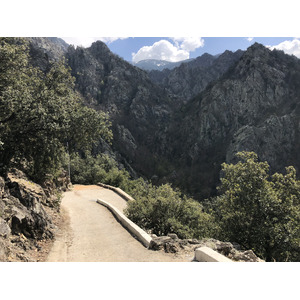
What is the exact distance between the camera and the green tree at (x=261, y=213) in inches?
396

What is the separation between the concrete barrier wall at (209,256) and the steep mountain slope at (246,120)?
79355 millimetres

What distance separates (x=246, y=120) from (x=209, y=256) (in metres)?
94.9

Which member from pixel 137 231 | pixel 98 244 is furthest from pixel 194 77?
pixel 98 244

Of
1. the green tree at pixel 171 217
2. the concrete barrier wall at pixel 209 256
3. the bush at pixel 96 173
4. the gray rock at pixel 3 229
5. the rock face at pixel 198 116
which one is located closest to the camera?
the concrete barrier wall at pixel 209 256

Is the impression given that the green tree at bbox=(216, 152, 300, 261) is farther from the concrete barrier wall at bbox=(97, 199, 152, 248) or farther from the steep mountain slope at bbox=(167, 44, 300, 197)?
the steep mountain slope at bbox=(167, 44, 300, 197)

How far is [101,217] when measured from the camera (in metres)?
14.3

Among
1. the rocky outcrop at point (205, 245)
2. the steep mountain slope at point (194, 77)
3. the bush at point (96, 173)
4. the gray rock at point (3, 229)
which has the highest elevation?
the steep mountain slope at point (194, 77)

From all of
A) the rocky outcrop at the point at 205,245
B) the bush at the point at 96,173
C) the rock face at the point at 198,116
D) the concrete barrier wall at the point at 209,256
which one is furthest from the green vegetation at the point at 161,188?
the rock face at the point at 198,116

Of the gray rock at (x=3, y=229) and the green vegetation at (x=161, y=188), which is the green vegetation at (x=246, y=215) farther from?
the gray rock at (x=3, y=229)

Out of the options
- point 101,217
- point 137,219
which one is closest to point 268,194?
point 137,219

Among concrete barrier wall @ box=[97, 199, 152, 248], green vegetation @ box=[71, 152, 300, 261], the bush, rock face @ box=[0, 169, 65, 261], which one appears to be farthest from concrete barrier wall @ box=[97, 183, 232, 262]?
the bush

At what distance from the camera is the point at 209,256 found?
241 inches

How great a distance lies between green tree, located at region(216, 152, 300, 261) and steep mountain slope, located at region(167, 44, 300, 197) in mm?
72848

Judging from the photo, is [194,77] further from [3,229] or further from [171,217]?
[3,229]
